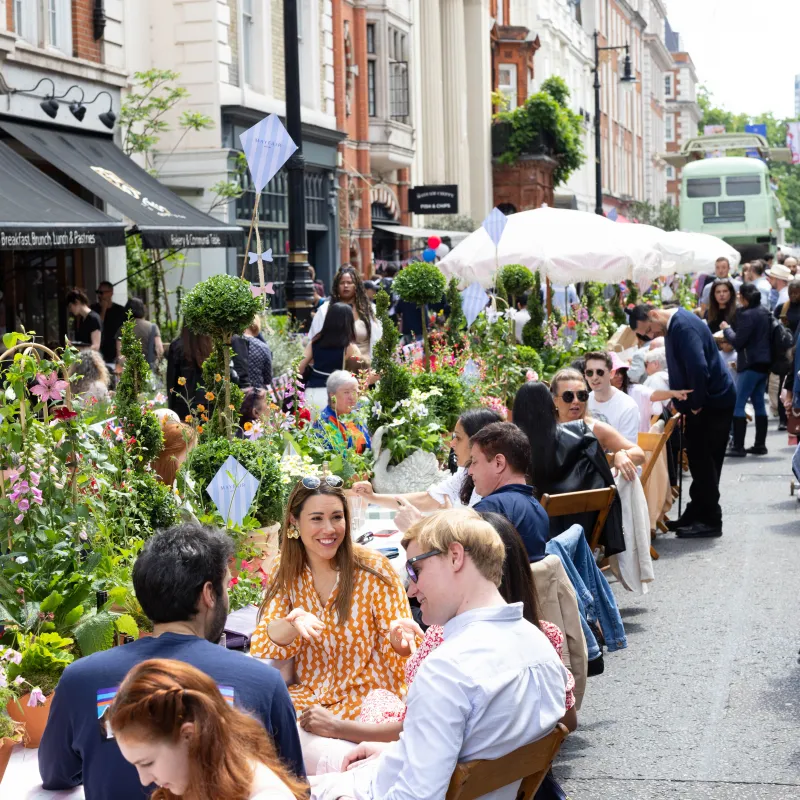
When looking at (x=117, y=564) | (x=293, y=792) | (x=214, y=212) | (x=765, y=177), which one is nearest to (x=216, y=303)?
(x=117, y=564)

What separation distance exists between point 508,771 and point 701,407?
7340 mm

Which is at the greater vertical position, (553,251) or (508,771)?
(553,251)

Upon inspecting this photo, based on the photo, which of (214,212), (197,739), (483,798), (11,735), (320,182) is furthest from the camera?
(320,182)

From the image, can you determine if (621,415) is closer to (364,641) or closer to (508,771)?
(364,641)

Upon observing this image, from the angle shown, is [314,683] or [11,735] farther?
[314,683]

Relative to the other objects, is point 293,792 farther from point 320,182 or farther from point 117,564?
point 320,182

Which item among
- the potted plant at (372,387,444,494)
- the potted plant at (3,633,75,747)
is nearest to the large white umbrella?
the potted plant at (372,387,444,494)

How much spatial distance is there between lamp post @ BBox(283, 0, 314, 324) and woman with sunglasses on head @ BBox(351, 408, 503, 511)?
21.8 feet

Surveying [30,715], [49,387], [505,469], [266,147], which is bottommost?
[30,715]

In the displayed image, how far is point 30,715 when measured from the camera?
13.3 feet

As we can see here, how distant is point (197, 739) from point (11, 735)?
1465 millimetres

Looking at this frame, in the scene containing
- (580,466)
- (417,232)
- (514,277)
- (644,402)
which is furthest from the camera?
(417,232)

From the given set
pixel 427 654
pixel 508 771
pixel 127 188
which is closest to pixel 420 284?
pixel 127 188

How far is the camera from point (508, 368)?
10.8 m
